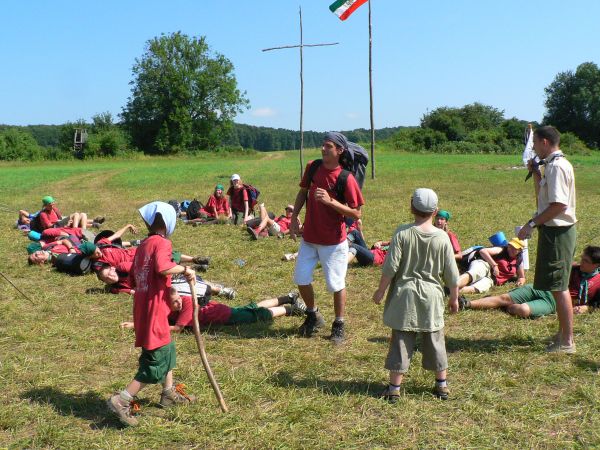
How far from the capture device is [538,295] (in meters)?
6.65

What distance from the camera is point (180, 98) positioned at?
3179 inches

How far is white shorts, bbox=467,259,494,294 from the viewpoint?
7.54 metres

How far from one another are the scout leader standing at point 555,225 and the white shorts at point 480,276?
7.27 ft

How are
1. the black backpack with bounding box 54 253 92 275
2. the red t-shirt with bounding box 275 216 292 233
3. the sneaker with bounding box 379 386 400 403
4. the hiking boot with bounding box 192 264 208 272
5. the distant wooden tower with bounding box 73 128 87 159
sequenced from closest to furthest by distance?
the sneaker with bounding box 379 386 400 403 → the black backpack with bounding box 54 253 92 275 → the hiking boot with bounding box 192 264 208 272 → the red t-shirt with bounding box 275 216 292 233 → the distant wooden tower with bounding box 73 128 87 159

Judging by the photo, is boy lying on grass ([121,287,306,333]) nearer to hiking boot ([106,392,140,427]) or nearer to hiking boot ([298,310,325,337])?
hiking boot ([298,310,325,337])

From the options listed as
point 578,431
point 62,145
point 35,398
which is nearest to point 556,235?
point 578,431

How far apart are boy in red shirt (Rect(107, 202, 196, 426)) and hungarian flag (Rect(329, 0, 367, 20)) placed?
18672mm

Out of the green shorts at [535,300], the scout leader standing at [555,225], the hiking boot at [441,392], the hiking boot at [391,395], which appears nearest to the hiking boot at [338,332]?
the hiking boot at [391,395]

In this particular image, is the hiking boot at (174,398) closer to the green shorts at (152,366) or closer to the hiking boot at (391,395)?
the green shorts at (152,366)

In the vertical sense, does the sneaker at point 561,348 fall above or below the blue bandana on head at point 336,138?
below

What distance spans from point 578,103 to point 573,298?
3330 inches

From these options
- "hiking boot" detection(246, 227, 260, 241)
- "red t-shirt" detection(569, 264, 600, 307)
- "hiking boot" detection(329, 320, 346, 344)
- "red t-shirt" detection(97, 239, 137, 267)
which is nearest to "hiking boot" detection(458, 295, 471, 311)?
"red t-shirt" detection(569, 264, 600, 307)

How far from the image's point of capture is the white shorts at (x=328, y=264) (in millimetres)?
5742

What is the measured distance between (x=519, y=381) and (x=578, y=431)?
2.79ft
